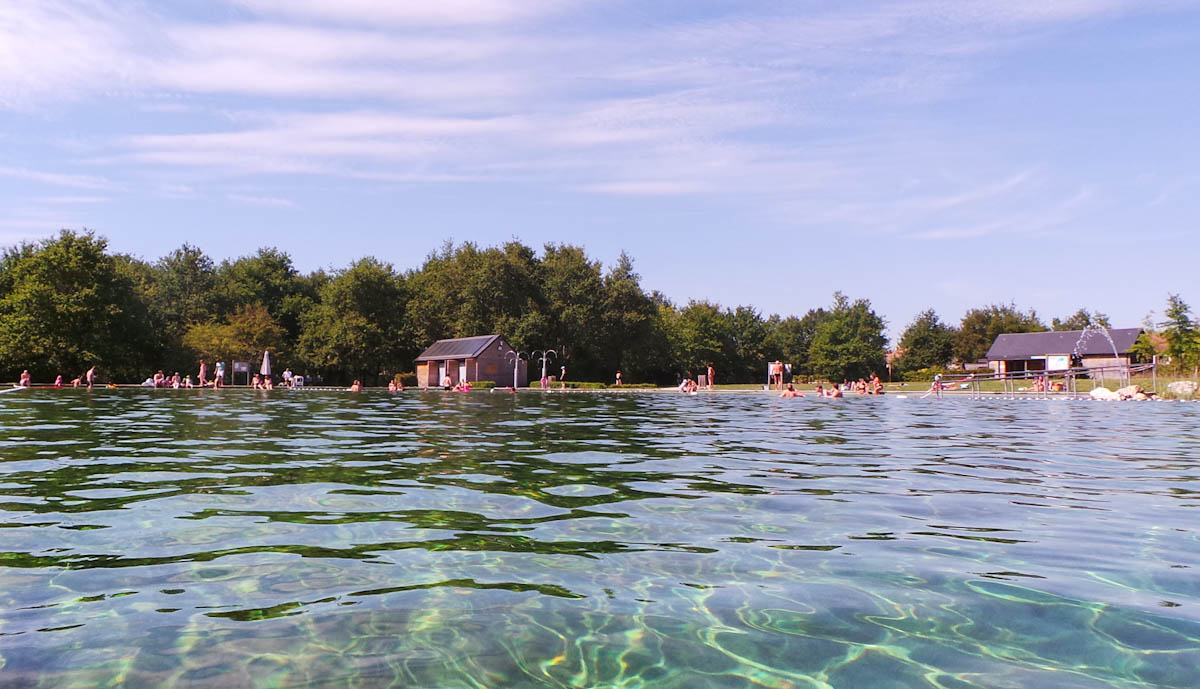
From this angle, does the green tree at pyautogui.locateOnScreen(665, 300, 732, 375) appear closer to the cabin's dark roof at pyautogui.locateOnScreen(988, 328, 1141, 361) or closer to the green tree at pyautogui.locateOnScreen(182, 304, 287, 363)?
the cabin's dark roof at pyautogui.locateOnScreen(988, 328, 1141, 361)

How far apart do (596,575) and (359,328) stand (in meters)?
74.2

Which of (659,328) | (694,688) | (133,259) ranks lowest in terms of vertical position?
(694,688)

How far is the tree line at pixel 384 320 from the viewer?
57.0m

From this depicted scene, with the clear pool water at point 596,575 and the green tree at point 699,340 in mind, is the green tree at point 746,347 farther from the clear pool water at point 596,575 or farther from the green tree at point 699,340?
the clear pool water at point 596,575

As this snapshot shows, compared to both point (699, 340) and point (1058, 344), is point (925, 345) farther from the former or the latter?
point (699, 340)

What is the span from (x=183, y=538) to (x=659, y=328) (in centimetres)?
8338

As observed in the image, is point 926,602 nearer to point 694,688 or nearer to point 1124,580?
point 1124,580

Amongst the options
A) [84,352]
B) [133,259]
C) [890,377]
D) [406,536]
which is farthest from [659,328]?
[406,536]

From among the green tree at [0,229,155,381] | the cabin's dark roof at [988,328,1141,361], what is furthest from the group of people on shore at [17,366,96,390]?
the cabin's dark roof at [988,328,1141,361]

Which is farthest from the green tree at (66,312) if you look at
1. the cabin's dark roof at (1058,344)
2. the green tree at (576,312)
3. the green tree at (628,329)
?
the cabin's dark roof at (1058,344)

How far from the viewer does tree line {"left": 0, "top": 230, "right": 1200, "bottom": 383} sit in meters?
57.0

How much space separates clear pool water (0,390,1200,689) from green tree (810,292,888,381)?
8519 centimetres

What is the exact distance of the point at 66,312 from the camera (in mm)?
55344

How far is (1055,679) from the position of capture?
3123 mm
